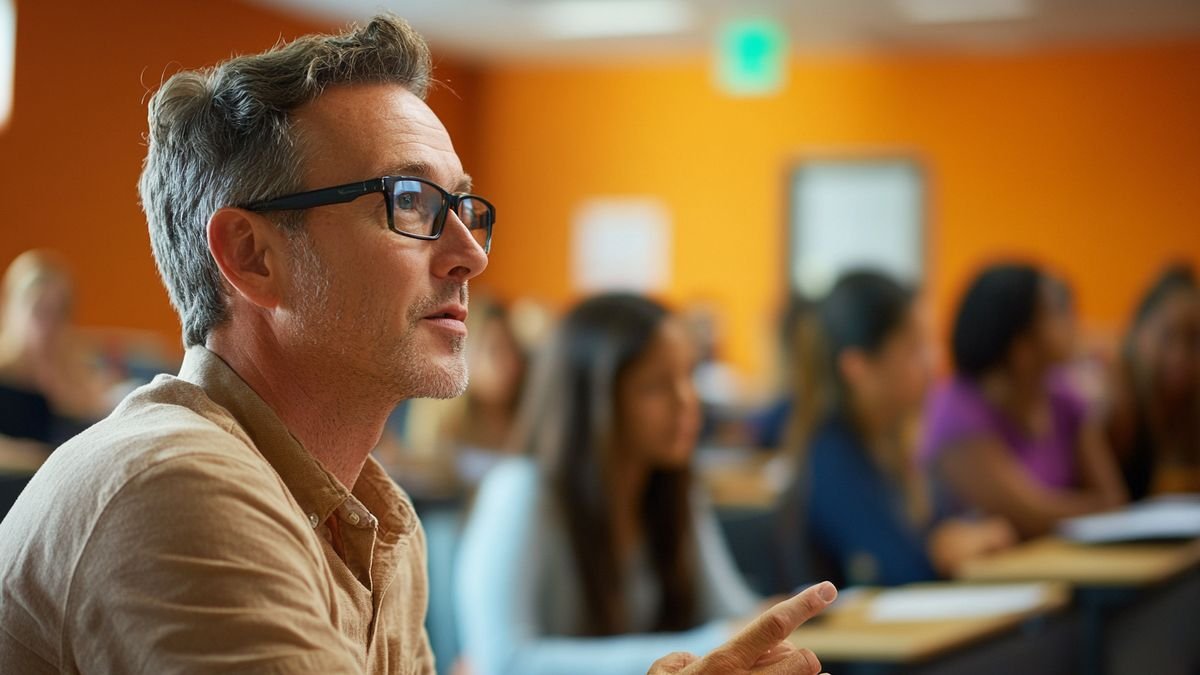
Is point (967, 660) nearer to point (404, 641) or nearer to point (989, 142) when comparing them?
point (404, 641)

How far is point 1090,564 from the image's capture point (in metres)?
3.02

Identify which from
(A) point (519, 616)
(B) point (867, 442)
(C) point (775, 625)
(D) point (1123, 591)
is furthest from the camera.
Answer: (B) point (867, 442)

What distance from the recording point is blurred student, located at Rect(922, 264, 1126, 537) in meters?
3.61

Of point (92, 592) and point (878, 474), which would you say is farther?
point (878, 474)

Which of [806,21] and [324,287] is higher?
[806,21]

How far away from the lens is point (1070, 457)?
395 centimetres

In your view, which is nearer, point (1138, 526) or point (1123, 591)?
point (1123, 591)

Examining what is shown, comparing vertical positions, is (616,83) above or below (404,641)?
above

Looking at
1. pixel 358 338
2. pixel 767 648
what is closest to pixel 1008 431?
pixel 767 648

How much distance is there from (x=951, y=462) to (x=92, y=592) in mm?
2979

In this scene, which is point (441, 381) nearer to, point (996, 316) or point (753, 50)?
point (996, 316)

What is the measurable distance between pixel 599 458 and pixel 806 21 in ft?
23.9

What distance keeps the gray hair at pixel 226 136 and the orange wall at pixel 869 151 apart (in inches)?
310

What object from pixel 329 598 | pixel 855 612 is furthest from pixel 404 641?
pixel 855 612
